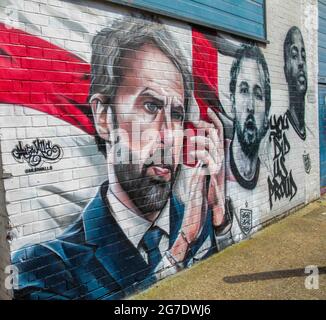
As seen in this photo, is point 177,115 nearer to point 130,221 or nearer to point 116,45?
point 116,45

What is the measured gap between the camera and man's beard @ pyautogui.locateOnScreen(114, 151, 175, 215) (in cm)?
395

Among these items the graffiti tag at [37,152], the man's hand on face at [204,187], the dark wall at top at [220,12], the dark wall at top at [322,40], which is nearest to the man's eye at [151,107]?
the man's hand on face at [204,187]

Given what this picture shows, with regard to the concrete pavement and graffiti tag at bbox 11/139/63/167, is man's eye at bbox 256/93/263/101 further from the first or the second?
graffiti tag at bbox 11/139/63/167

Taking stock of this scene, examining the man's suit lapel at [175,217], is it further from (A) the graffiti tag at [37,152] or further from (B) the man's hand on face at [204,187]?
(A) the graffiti tag at [37,152]

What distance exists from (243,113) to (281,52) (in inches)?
67.0

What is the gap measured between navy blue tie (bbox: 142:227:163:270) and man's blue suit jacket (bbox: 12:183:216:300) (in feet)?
0.33

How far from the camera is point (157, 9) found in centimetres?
416

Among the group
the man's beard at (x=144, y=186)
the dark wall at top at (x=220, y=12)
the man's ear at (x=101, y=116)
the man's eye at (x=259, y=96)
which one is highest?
the dark wall at top at (x=220, y=12)

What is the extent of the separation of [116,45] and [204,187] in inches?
83.0

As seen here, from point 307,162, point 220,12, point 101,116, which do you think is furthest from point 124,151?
point 307,162

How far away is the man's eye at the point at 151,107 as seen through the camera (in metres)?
4.14

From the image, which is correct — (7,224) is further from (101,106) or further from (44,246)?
(101,106)

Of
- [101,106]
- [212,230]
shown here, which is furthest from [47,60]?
[212,230]

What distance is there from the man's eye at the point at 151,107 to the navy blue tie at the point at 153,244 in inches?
50.1
